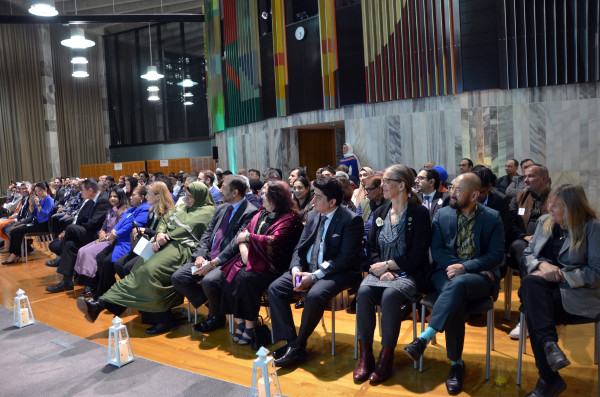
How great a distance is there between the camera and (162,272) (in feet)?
13.7

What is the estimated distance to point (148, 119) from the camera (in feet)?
62.8

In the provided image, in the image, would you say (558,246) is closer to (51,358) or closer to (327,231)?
(327,231)

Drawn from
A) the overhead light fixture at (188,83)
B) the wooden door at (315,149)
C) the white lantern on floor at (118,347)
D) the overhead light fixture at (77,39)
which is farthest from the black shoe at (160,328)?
the overhead light fixture at (188,83)

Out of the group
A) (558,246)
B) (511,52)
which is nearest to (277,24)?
(511,52)

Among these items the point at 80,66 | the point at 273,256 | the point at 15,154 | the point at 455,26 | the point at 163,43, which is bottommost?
the point at 273,256

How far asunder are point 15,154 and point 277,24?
10302mm

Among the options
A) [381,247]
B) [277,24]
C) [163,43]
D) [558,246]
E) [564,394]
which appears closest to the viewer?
[564,394]

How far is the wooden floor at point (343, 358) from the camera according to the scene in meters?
2.86

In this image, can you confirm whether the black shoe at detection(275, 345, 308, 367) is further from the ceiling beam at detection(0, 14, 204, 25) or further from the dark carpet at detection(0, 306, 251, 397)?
the ceiling beam at detection(0, 14, 204, 25)

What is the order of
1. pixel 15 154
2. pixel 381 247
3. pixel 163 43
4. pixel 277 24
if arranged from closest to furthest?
pixel 381 247
pixel 277 24
pixel 15 154
pixel 163 43

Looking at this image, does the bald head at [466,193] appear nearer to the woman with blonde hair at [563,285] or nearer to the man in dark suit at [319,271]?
the woman with blonde hair at [563,285]

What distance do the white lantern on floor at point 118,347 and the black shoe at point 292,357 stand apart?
3.85 ft

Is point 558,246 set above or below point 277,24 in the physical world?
below

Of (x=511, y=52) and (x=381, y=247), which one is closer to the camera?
(x=381, y=247)
